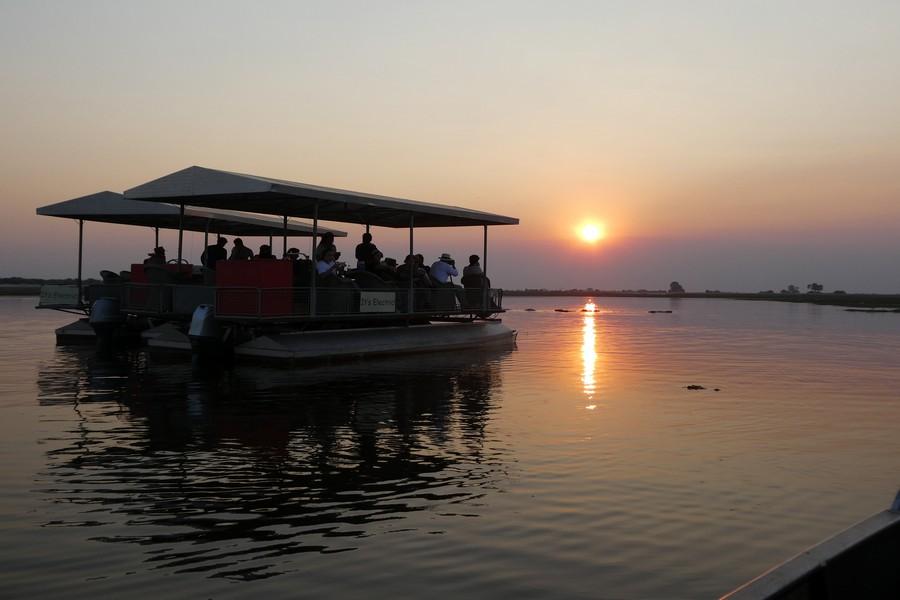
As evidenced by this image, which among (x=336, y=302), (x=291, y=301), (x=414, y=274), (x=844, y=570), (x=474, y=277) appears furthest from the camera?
(x=474, y=277)

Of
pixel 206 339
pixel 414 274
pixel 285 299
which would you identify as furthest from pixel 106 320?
pixel 414 274

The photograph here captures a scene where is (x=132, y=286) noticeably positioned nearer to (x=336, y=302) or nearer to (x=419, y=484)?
(x=336, y=302)

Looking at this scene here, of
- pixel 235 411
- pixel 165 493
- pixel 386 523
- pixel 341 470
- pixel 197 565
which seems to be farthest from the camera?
pixel 235 411

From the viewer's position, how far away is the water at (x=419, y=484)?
5.14m

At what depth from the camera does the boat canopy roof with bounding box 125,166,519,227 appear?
57.8 feet

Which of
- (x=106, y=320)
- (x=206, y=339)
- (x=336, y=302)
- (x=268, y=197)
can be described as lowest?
(x=206, y=339)

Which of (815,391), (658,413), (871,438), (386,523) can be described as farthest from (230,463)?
(815,391)

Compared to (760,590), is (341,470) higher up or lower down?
lower down

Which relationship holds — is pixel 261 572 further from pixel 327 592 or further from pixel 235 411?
pixel 235 411

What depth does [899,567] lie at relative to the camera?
3945 mm

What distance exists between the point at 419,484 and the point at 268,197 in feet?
41.0

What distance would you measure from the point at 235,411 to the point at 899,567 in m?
9.60

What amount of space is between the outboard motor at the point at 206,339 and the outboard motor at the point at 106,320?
5.24m

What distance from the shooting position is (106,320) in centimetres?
2236
